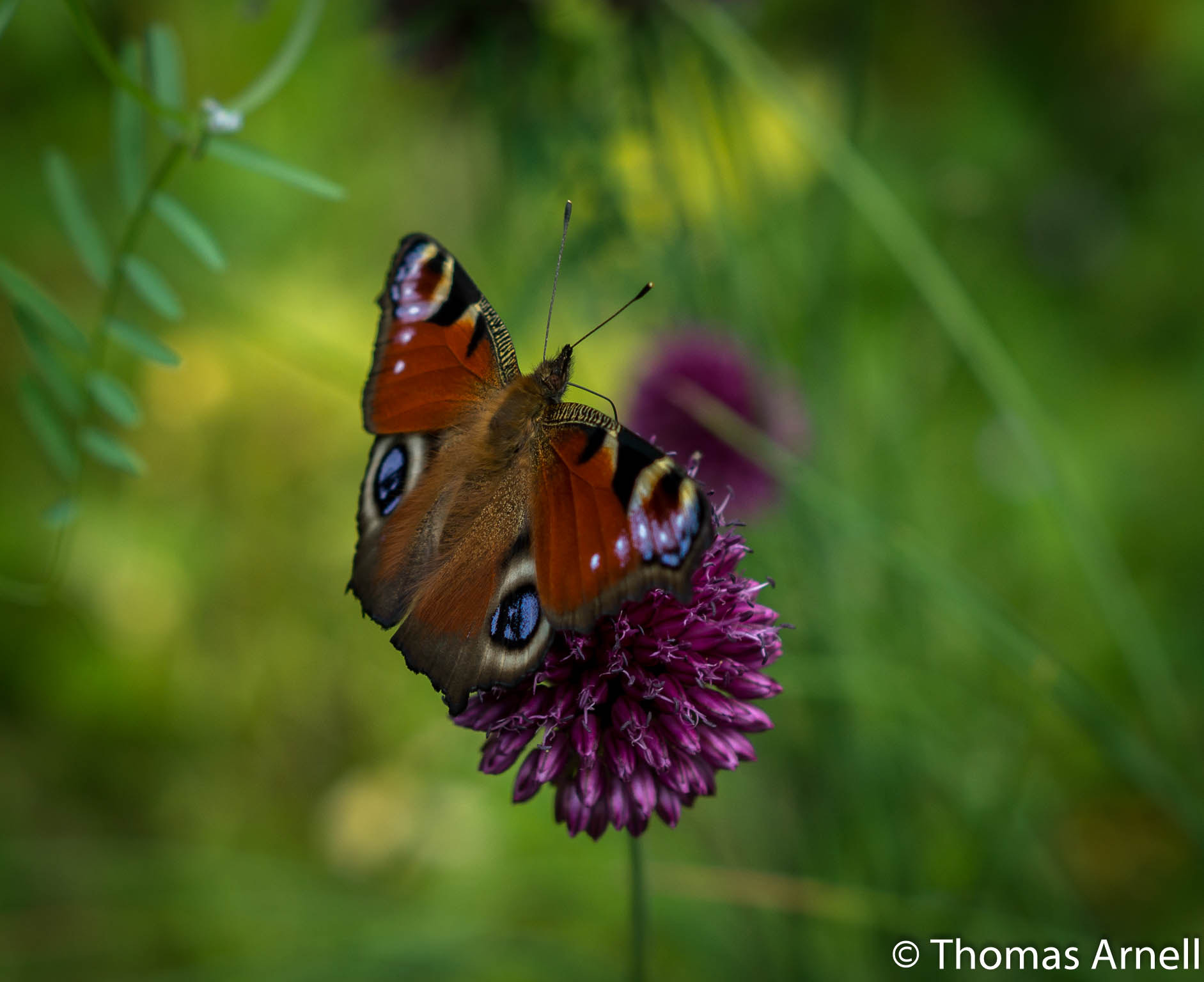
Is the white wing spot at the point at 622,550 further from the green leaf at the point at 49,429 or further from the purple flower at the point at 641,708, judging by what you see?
the green leaf at the point at 49,429

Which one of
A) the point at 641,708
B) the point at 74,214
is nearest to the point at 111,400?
the point at 74,214

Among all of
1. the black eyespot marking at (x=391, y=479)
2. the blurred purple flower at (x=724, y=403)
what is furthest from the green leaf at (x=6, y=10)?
the blurred purple flower at (x=724, y=403)

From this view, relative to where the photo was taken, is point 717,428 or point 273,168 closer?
point 273,168

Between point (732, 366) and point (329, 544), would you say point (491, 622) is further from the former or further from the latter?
point (329, 544)

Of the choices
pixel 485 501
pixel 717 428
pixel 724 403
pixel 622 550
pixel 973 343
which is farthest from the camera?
pixel 724 403

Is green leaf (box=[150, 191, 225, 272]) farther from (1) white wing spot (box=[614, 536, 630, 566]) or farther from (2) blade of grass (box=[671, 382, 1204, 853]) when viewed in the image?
(2) blade of grass (box=[671, 382, 1204, 853])

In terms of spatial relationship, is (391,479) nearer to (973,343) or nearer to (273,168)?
(273,168)
